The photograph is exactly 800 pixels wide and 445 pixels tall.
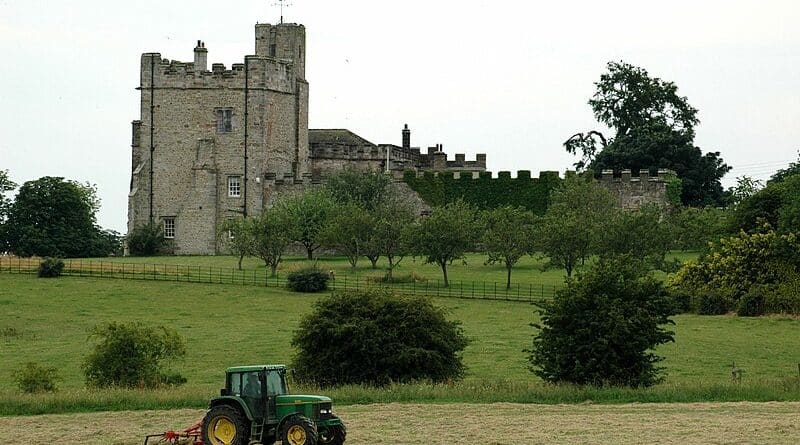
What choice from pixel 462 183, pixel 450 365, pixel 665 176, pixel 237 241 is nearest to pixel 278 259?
pixel 237 241

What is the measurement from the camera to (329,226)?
66.6 m

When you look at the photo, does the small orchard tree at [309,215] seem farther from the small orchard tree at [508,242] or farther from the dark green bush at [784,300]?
the dark green bush at [784,300]

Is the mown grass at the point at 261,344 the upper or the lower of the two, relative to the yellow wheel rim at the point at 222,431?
upper

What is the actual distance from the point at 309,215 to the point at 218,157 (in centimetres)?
782

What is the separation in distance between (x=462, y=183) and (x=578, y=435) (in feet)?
173

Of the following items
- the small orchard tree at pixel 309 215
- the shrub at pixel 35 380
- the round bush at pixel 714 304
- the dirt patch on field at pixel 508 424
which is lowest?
the dirt patch on field at pixel 508 424

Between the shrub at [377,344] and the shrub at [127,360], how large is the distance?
9.97 feet

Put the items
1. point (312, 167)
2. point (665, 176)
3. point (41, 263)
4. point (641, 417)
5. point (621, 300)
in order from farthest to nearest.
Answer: point (312, 167) < point (665, 176) < point (41, 263) < point (621, 300) < point (641, 417)

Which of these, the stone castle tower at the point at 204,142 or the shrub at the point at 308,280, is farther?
the stone castle tower at the point at 204,142

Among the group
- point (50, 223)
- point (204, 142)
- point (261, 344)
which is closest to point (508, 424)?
point (261, 344)

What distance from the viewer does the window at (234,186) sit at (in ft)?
250

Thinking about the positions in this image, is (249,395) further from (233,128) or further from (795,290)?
(233,128)

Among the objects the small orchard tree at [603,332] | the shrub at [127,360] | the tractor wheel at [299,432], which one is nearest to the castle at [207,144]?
the shrub at [127,360]

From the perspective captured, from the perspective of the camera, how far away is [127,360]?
114 ft
